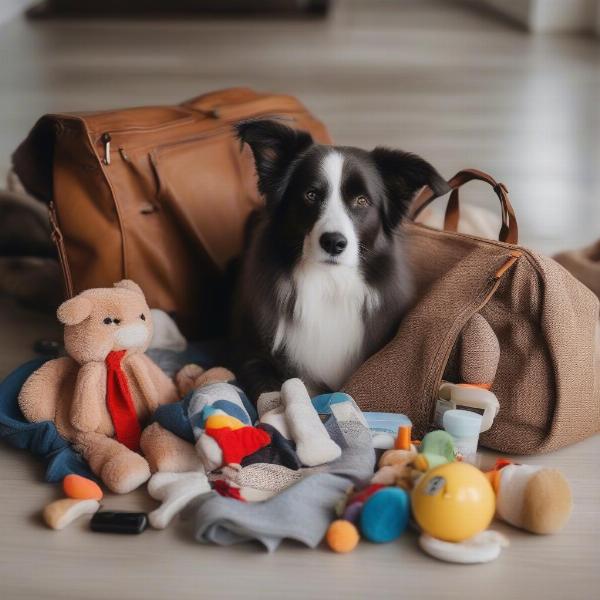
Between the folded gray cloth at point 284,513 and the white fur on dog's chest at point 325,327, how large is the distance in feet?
1.30

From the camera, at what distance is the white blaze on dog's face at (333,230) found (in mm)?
2102

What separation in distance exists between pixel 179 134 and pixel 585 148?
2781 millimetres

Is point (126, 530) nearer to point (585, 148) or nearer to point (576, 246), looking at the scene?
point (576, 246)

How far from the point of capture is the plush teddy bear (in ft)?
6.73

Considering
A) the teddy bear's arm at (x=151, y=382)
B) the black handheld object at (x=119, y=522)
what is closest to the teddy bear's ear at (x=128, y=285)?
the teddy bear's arm at (x=151, y=382)

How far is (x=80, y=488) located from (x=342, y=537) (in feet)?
1.79

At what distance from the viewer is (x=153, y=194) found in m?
2.52

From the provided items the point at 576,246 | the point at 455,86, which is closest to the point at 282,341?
the point at 576,246

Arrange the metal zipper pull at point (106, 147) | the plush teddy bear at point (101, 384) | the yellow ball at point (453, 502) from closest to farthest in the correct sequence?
the yellow ball at point (453, 502), the plush teddy bear at point (101, 384), the metal zipper pull at point (106, 147)

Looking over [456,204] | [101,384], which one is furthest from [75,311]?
[456,204]

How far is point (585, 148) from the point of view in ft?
15.6

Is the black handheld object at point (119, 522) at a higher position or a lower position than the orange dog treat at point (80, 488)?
lower

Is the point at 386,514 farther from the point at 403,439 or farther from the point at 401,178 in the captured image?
the point at 401,178

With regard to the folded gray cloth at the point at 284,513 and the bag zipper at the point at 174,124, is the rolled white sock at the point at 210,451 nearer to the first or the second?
the folded gray cloth at the point at 284,513
